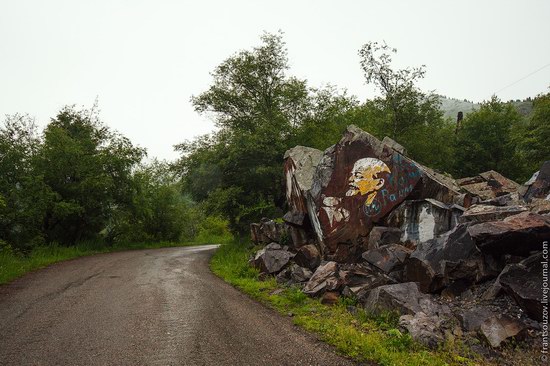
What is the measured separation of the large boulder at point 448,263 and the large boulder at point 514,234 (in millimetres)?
467

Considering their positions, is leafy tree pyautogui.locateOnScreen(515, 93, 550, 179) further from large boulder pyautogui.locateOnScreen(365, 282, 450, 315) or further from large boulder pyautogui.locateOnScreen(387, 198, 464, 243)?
large boulder pyautogui.locateOnScreen(365, 282, 450, 315)

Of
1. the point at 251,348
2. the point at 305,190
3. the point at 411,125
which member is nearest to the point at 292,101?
the point at 411,125

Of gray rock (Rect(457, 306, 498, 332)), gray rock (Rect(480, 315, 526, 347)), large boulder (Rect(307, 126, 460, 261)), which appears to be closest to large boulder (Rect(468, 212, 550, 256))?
gray rock (Rect(457, 306, 498, 332))

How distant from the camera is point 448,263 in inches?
292

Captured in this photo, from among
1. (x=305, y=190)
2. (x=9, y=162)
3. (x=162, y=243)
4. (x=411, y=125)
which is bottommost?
(x=162, y=243)

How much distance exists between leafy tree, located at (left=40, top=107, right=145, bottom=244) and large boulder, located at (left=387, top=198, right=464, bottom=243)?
59.5 feet

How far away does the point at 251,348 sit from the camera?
220 inches

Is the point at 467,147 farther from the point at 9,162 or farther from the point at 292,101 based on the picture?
the point at 9,162

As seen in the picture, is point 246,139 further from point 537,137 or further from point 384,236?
point 537,137

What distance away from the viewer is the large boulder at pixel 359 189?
10.2m

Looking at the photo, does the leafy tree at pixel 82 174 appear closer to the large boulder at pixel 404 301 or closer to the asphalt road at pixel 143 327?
the asphalt road at pixel 143 327

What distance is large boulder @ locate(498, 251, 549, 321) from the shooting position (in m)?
5.68

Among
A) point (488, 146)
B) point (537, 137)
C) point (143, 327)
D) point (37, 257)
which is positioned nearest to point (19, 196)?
point (37, 257)

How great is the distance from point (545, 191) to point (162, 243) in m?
28.1
